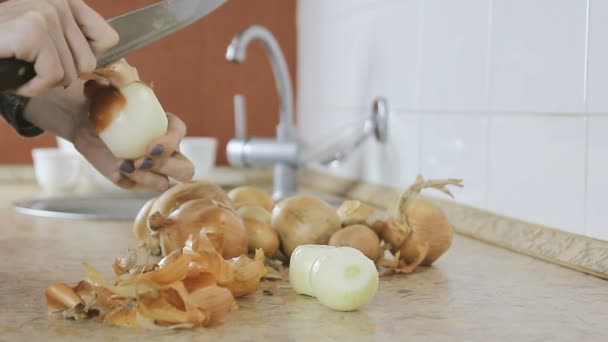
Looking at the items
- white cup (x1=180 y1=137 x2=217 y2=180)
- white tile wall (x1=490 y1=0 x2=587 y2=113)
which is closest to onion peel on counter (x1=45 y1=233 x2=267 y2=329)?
white tile wall (x1=490 y1=0 x2=587 y2=113)

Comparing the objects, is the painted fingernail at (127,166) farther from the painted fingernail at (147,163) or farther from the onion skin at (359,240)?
the onion skin at (359,240)

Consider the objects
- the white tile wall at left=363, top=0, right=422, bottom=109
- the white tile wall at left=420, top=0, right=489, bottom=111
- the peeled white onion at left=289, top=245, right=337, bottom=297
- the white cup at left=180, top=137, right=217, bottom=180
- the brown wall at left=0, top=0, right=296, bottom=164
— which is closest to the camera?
the peeled white onion at left=289, top=245, right=337, bottom=297

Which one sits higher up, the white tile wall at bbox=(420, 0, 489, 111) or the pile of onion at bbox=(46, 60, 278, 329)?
the white tile wall at bbox=(420, 0, 489, 111)

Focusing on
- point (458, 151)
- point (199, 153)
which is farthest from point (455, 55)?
point (199, 153)

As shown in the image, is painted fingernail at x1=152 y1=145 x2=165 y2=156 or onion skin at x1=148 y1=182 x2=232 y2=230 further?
onion skin at x1=148 y1=182 x2=232 y2=230

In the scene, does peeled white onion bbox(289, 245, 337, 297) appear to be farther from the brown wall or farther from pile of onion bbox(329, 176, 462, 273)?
the brown wall

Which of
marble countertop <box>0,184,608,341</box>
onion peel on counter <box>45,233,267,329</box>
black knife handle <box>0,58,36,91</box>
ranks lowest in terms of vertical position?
marble countertop <box>0,184,608,341</box>

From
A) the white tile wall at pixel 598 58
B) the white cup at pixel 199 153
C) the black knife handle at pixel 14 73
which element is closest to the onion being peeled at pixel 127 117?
the black knife handle at pixel 14 73
